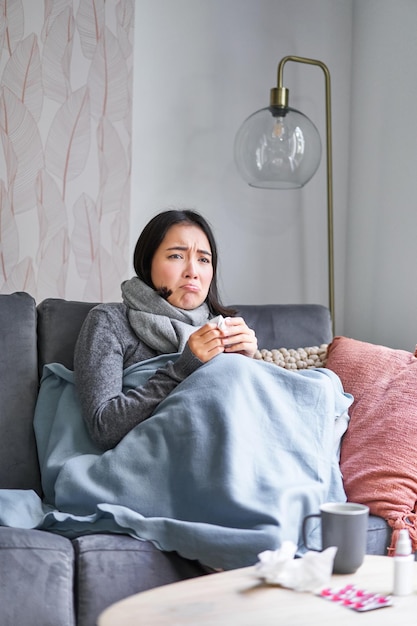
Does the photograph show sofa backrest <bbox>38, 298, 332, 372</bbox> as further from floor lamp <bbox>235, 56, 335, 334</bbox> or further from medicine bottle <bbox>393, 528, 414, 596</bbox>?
medicine bottle <bbox>393, 528, 414, 596</bbox>

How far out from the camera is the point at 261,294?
318 centimetres

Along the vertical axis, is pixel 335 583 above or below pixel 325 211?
below

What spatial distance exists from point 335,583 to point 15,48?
7.09 ft

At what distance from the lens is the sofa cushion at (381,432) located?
1.75 meters

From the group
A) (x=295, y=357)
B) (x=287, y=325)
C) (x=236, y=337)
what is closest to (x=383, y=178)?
(x=287, y=325)

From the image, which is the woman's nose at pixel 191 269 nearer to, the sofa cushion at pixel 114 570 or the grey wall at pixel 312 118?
the sofa cushion at pixel 114 570

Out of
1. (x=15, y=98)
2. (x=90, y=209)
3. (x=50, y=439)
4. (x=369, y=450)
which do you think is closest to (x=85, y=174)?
(x=90, y=209)

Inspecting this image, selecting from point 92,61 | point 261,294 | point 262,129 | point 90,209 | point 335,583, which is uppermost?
point 92,61

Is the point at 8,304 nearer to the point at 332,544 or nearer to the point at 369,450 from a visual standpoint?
the point at 369,450

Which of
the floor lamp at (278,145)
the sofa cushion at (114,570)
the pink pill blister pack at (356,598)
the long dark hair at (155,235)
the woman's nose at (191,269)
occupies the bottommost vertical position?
the sofa cushion at (114,570)

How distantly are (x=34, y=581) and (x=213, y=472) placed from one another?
1.28ft

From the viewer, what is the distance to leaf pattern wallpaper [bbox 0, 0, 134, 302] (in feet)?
9.06

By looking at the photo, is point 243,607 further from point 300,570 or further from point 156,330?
point 156,330

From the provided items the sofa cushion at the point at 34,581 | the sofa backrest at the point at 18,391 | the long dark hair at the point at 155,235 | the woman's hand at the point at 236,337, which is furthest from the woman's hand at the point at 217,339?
the sofa cushion at the point at 34,581
